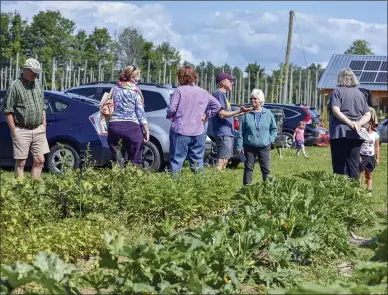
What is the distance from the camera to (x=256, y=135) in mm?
10602

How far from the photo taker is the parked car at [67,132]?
42.0ft

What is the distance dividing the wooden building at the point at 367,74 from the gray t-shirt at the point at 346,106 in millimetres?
40715

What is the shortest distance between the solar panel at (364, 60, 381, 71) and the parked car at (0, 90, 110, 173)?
141 feet

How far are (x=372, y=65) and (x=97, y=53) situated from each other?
2099cm

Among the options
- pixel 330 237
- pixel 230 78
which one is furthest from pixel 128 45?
pixel 330 237

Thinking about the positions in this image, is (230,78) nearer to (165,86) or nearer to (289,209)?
(165,86)

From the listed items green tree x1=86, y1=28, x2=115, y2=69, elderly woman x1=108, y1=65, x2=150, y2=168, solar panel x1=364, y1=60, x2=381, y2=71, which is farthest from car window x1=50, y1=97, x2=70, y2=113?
green tree x1=86, y1=28, x2=115, y2=69

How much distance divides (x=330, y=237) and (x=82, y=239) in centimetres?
214

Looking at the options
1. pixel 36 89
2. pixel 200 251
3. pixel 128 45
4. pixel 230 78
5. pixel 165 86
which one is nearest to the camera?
pixel 200 251

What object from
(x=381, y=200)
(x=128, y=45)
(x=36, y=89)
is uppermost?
(x=128, y=45)

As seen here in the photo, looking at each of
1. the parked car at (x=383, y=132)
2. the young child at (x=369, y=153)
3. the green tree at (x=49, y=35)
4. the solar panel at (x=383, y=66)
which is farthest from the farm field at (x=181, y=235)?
the solar panel at (x=383, y=66)

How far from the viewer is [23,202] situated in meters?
5.83

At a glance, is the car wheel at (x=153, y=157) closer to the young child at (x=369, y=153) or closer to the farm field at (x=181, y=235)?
the young child at (x=369, y=153)

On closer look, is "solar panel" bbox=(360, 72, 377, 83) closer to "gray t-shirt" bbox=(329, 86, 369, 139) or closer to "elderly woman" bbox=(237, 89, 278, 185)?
"elderly woman" bbox=(237, 89, 278, 185)
